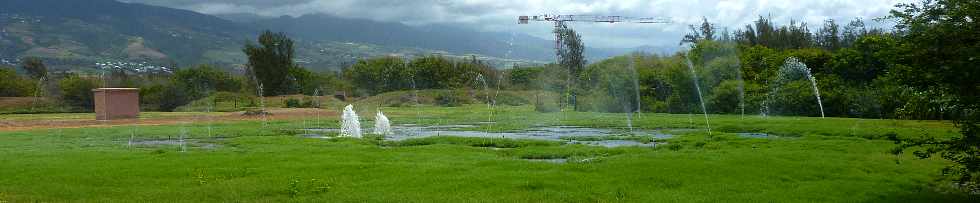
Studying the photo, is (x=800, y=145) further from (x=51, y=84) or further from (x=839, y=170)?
(x=51, y=84)

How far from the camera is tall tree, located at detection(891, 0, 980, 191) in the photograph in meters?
12.4

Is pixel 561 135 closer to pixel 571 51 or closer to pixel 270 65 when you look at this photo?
pixel 571 51

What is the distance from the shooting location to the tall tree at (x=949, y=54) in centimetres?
1245

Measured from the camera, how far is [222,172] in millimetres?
19812

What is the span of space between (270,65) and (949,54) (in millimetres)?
109029

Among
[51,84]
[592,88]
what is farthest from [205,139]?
[51,84]

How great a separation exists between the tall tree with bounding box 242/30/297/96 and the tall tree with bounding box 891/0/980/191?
350 ft

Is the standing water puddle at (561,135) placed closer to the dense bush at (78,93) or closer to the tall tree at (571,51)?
the dense bush at (78,93)

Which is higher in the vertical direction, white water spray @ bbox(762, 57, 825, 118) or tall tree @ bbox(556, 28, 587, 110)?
tall tree @ bbox(556, 28, 587, 110)

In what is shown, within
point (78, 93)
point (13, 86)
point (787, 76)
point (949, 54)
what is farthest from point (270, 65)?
point (949, 54)

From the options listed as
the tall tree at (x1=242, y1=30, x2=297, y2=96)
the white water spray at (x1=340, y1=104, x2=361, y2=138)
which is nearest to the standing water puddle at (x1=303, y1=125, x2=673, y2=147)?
the white water spray at (x1=340, y1=104, x2=361, y2=138)

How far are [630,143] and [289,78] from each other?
90673mm

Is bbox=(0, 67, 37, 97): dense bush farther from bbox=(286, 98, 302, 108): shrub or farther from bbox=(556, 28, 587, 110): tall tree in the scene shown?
bbox=(556, 28, 587, 110): tall tree

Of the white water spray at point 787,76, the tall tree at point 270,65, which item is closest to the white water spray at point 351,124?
the white water spray at point 787,76
